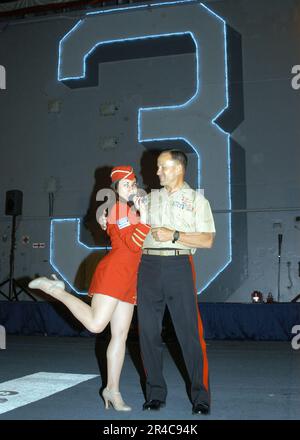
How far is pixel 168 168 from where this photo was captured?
111 inches

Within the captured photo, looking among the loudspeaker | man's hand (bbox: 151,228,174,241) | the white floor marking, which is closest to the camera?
man's hand (bbox: 151,228,174,241)

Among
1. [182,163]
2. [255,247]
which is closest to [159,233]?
[182,163]

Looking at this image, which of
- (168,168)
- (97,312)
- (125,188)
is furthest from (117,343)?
(168,168)

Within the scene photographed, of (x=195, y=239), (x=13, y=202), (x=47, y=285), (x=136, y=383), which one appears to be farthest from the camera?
(x=13, y=202)

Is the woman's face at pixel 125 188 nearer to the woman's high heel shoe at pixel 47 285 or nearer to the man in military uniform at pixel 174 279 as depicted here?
the man in military uniform at pixel 174 279

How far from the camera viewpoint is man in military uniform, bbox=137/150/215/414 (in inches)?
105

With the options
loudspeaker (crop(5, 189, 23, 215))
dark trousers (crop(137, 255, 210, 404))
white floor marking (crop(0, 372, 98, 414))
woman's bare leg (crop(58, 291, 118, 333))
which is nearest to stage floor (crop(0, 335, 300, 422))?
white floor marking (crop(0, 372, 98, 414))

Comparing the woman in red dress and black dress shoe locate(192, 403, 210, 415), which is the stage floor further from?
the woman in red dress

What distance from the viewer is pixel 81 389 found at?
3.46 meters

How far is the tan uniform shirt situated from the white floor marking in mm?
1269

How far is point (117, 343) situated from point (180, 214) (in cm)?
85

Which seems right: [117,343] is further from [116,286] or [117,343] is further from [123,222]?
[123,222]

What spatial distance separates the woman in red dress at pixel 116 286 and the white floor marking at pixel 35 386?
60cm
